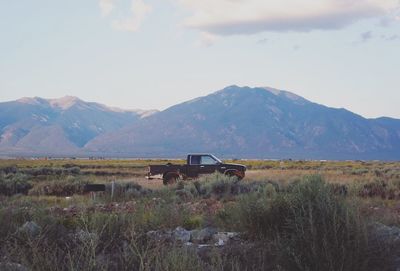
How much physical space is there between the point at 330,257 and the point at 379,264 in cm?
107

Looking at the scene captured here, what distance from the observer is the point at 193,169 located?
116 ft

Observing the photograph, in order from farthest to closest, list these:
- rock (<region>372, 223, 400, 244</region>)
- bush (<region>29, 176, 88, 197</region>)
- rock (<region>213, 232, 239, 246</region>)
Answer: bush (<region>29, 176, 88, 197</region>) < rock (<region>213, 232, 239, 246</region>) < rock (<region>372, 223, 400, 244</region>)

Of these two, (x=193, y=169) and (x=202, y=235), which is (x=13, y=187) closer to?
(x=193, y=169)

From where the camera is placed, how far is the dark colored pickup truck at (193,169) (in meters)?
34.2

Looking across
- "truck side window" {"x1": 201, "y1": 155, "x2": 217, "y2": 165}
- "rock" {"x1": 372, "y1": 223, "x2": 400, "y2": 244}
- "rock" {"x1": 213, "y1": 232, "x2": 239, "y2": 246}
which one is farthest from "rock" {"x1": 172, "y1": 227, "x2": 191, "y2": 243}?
"truck side window" {"x1": 201, "y1": 155, "x2": 217, "y2": 165}

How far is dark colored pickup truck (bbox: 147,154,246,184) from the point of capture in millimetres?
34188

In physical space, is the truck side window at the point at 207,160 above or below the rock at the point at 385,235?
above

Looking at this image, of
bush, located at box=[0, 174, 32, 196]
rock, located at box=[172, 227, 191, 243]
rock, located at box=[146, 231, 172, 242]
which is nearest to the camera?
rock, located at box=[146, 231, 172, 242]

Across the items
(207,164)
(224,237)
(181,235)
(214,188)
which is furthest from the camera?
(207,164)

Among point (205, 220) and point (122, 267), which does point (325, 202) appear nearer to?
point (122, 267)

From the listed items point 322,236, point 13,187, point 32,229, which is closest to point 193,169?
point 13,187

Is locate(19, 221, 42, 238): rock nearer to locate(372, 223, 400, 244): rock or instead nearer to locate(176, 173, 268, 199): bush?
locate(372, 223, 400, 244): rock

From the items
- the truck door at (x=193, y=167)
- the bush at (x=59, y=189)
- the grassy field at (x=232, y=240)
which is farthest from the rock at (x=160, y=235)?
the truck door at (x=193, y=167)

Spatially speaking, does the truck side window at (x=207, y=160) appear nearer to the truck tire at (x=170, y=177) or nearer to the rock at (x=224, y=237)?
the truck tire at (x=170, y=177)
